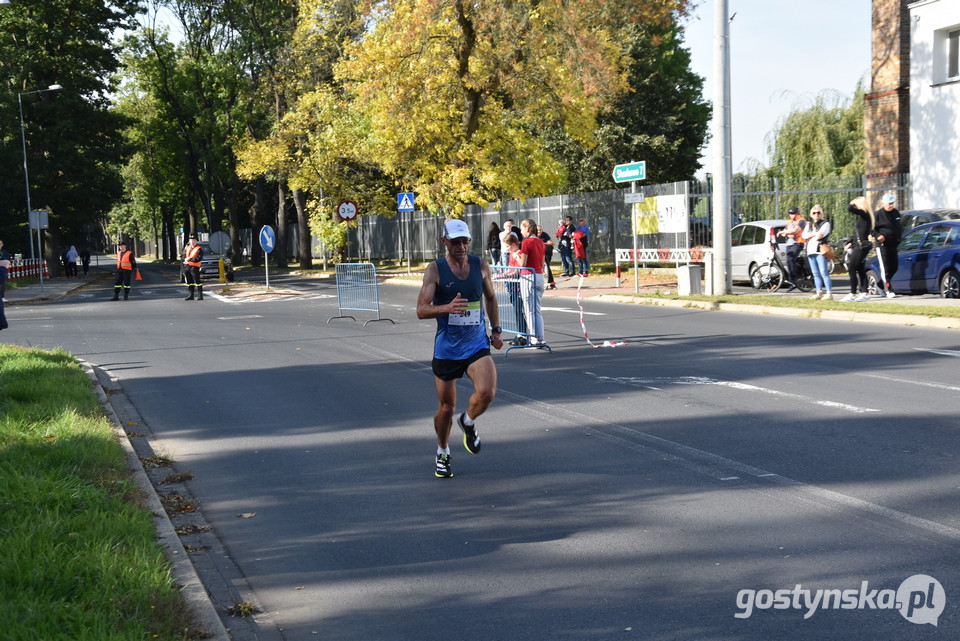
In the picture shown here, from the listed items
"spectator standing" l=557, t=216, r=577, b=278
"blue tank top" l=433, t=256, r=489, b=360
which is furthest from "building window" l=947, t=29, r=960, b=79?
"blue tank top" l=433, t=256, r=489, b=360

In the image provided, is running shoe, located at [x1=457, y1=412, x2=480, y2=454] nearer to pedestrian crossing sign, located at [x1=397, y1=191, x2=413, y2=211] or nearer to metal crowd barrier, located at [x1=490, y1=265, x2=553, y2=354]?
metal crowd barrier, located at [x1=490, y1=265, x2=553, y2=354]

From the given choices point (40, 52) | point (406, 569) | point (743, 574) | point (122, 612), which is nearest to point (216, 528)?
point (406, 569)

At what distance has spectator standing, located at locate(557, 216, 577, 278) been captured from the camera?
3150cm

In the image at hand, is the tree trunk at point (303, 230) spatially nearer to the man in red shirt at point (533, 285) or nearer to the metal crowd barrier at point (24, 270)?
the metal crowd barrier at point (24, 270)

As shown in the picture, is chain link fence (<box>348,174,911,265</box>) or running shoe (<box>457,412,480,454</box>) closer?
running shoe (<box>457,412,480,454</box>)

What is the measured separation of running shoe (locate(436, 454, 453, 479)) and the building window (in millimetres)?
27761

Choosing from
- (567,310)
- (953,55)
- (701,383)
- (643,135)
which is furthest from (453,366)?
(643,135)

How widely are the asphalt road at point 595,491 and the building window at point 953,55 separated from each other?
1911 cm

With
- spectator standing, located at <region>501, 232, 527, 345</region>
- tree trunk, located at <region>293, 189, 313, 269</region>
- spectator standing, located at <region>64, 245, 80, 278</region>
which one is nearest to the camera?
spectator standing, located at <region>501, 232, 527, 345</region>

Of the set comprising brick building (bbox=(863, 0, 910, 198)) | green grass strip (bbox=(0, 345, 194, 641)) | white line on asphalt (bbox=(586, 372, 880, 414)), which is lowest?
white line on asphalt (bbox=(586, 372, 880, 414))

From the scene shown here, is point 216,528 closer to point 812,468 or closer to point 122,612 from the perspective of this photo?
point 122,612

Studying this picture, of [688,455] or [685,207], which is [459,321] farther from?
[685,207]

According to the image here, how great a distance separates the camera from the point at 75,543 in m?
5.13

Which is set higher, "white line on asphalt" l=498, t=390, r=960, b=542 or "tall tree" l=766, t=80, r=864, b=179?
"tall tree" l=766, t=80, r=864, b=179
